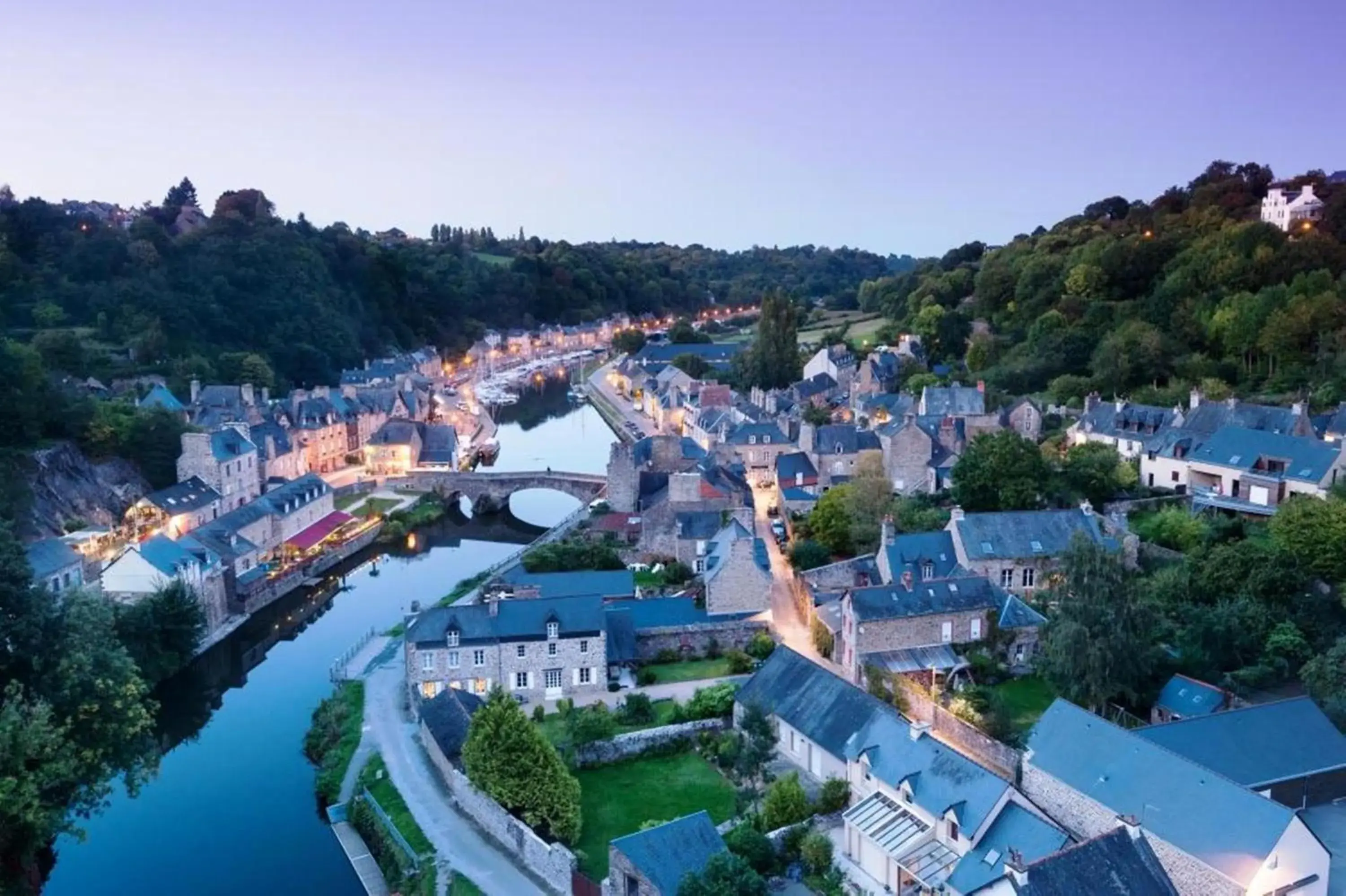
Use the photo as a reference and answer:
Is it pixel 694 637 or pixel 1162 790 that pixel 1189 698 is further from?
pixel 694 637

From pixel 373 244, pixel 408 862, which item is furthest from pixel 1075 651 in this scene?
pixel 373 244

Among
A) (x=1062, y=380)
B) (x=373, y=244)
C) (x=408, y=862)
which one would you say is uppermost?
(x=373, y=244)

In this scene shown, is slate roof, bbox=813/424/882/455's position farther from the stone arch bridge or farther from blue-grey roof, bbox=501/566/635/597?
blue-grey roof, bbox=501/566/635/597

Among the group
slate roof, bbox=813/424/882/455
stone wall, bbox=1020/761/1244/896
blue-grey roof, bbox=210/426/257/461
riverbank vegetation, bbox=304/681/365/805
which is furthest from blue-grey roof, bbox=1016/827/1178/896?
blue-grey roof, bbox=210/426/257/461

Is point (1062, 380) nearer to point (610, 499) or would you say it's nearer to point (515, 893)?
point (610, 499)

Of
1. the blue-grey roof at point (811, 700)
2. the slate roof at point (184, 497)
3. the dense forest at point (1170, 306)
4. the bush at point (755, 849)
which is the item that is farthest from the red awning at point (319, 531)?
the dense forest at point (1170, 306)

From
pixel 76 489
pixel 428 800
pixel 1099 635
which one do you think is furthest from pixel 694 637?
pixel 76 489

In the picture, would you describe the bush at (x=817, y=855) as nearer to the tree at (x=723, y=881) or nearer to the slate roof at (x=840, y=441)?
the tree at (x=723, y=881)
